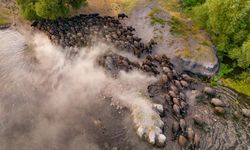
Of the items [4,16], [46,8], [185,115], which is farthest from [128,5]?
[185,115]

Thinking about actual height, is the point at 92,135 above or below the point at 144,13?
below

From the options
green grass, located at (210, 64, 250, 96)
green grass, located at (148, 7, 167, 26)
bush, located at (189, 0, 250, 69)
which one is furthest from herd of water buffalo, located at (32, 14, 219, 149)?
bush, located at (189, 0, 250, 69)

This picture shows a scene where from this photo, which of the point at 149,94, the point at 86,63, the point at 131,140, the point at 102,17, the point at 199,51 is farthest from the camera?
the point at 102,17

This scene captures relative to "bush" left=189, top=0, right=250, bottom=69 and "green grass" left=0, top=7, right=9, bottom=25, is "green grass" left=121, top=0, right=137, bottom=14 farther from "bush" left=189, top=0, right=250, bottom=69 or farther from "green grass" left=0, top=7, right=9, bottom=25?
"green grass" left=0, top=7, right=9, bottom=25

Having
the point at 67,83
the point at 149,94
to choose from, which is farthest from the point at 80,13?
the point at 149,94

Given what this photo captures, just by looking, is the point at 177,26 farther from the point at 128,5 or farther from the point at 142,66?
the point at 142,66

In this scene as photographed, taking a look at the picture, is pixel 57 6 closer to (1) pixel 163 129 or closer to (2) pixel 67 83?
(2) pixel 67 83
